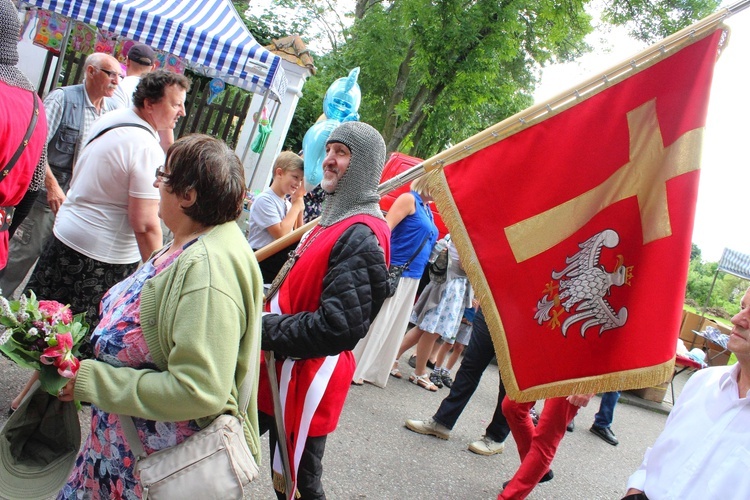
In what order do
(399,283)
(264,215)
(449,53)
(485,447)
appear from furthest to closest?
(449,53)
(399,283)
(485,447)
(264,215)

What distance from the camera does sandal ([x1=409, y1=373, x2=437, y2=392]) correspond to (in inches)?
269

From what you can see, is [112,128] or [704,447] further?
[112,128]

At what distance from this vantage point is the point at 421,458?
4.93 meters

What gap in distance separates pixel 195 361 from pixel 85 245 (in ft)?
6.41

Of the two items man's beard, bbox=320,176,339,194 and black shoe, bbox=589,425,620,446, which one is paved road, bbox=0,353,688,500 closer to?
black shoe, bbox=589,425,620,446

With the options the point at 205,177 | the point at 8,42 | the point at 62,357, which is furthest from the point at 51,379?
the point at 8,42

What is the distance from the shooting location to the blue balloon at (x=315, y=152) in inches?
201

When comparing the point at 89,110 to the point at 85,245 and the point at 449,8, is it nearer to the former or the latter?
the point at 85,245

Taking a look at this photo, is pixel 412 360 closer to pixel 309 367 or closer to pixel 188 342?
pixel 309 367

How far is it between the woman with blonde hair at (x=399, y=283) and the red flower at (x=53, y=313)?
360cm

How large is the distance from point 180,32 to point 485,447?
16.8 ft

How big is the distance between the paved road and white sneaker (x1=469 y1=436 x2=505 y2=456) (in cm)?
6

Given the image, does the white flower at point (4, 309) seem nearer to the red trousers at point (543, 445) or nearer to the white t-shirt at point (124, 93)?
the red trousers at point (543, 445)

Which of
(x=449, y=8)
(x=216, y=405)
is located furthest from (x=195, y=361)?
(x=449, y=8)
